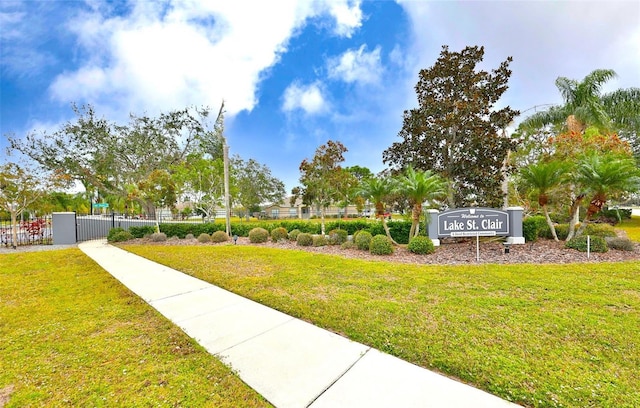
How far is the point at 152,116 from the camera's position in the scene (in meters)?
20.5

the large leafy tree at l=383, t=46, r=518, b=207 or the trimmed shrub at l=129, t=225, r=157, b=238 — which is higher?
the large leafy tree at l=383, t=46, r=518, b=207

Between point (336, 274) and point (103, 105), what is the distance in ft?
72.5

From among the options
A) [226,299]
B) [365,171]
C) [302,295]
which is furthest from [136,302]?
[365,171]

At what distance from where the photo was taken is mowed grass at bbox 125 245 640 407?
2416mm

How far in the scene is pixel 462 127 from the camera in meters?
10.9

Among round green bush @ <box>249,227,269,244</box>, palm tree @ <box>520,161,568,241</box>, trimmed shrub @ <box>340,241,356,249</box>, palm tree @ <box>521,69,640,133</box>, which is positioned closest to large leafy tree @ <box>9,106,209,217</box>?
round green bush @ <box>249,227,269,244</box>

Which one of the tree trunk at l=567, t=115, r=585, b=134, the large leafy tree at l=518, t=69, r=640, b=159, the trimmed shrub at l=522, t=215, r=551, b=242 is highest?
the large leafy tree at l=518, t=69, r=640, b=159

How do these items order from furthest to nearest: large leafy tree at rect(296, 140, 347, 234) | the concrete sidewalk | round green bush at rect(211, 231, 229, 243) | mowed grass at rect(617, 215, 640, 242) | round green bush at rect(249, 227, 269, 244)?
large leafy tree at rect(296, 140, 347, 234) < round green bush at rect(211, 231, 229, 243) < round green bush at rect(249, 227, 269, 244) < mowed grass at rect(617, 215, 640, 242) < the concrete sidewalk

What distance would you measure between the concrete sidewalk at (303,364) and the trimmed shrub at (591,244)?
8.67 meters

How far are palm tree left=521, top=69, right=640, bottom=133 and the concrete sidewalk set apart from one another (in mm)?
17418

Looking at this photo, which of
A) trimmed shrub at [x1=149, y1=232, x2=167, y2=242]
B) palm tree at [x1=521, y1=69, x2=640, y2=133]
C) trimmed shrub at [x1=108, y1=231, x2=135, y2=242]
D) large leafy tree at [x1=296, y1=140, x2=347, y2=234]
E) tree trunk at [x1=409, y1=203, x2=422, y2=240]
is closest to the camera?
tree trunk at [x1=409, y1=203, x2=422, y2=240]

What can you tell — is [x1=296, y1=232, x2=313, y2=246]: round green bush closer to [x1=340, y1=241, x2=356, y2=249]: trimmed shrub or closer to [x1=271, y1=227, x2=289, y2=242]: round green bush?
[x1=340, y1=241, x2=356, y2=249]: trimmed shrub

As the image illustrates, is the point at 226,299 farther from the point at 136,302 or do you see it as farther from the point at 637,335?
the point at 637,335

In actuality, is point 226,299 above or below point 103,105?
below
